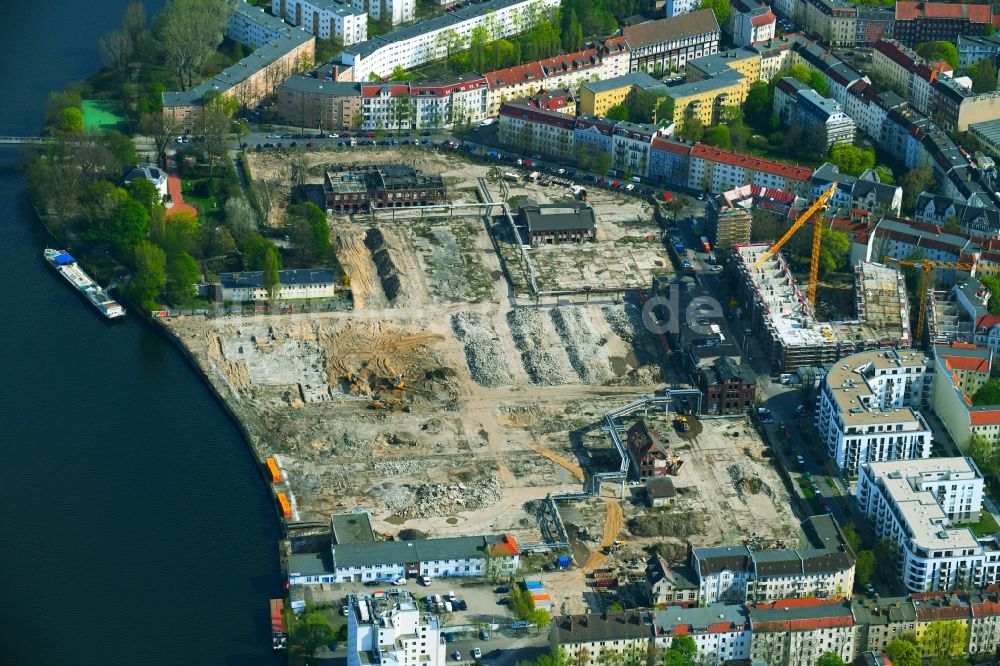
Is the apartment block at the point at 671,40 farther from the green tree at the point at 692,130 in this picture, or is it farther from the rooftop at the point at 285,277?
the rooftop at the point at 285,277

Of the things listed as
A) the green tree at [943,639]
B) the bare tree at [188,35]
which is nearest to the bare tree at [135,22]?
the bare tree at [188,35]

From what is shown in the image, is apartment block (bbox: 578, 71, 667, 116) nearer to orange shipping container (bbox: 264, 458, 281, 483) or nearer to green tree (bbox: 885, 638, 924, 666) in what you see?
orange shipping container (bbox: 264, 458, 281, 483)

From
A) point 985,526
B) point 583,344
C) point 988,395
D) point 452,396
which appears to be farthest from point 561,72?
point 985,526

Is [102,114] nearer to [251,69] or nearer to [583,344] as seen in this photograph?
[251,69]

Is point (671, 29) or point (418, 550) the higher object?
point (671, 29)

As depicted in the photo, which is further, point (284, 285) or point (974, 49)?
point (974, 49)

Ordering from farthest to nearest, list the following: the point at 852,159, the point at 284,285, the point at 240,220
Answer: the point at 852,159 → the point at 240,220 → the point at 284,285

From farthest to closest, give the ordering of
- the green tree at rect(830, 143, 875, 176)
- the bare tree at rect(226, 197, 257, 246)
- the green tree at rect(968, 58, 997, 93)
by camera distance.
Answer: the green tree at rect(968, 58, 997, 93), the green tree at rect(830, 143, 875, 176), the bare tree at rect(226, 197, 257, 246)

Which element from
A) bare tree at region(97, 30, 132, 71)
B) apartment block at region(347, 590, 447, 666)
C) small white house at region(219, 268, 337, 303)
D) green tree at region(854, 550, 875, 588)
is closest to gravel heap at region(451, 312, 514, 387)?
small white house at region(219, 268, 337, 303)
